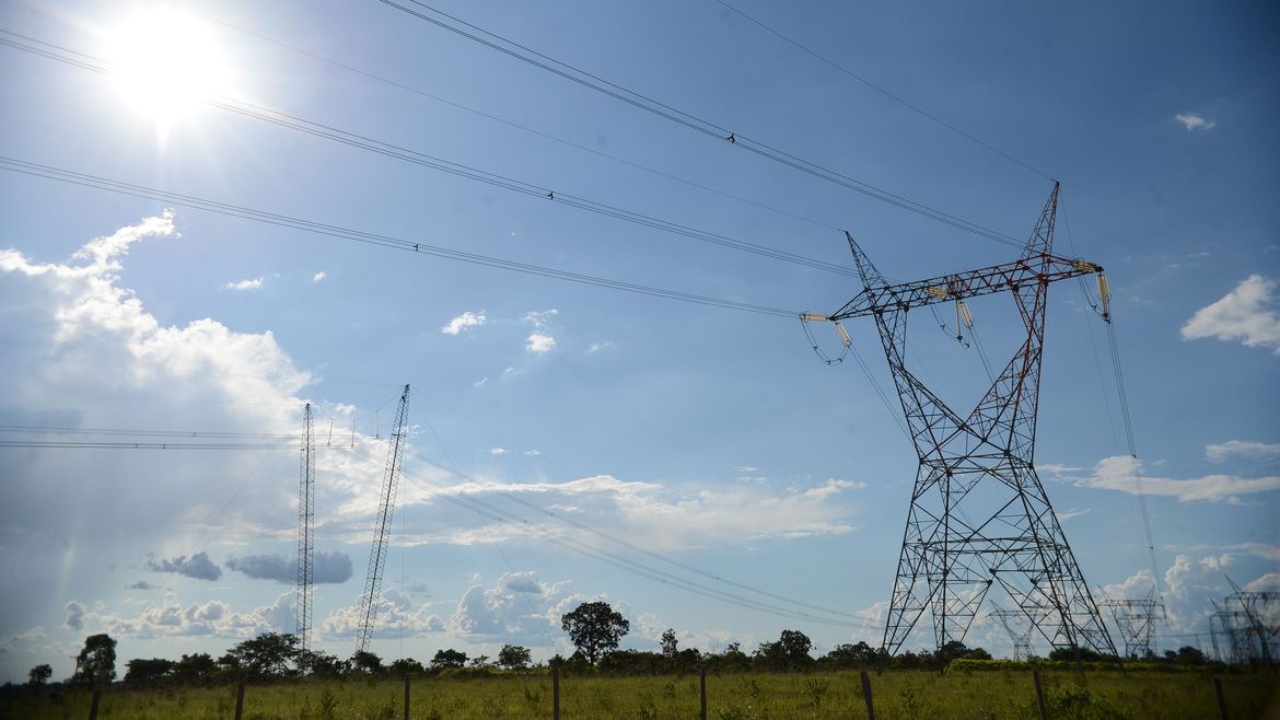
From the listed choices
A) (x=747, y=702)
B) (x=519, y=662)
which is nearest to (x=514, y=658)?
(x=519, y=662)

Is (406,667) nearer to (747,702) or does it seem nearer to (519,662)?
(519,662)

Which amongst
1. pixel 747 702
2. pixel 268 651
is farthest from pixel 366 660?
pixel 747 702

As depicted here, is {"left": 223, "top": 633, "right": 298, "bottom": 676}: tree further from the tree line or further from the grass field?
the grass field

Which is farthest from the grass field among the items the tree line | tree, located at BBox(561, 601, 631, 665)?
tree, located at BBox(561, 601, 631, 665)

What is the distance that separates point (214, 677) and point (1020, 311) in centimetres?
6337

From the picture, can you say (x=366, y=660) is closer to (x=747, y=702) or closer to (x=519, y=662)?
(x=519, y=662)

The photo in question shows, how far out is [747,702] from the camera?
1410 inches

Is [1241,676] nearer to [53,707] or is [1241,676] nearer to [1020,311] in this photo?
[1020,311]

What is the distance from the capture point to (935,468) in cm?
5869

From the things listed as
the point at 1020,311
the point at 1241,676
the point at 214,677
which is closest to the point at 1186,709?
the point at 1241,676

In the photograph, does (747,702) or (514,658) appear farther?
(514,658)

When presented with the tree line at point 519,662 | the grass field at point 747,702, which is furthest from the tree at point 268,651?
the grass field at point 747,702

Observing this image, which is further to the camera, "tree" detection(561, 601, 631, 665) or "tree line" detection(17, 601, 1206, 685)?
"tree" detection(561, 601, 631, 665)

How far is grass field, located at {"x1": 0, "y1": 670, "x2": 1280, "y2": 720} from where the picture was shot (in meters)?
27.8
